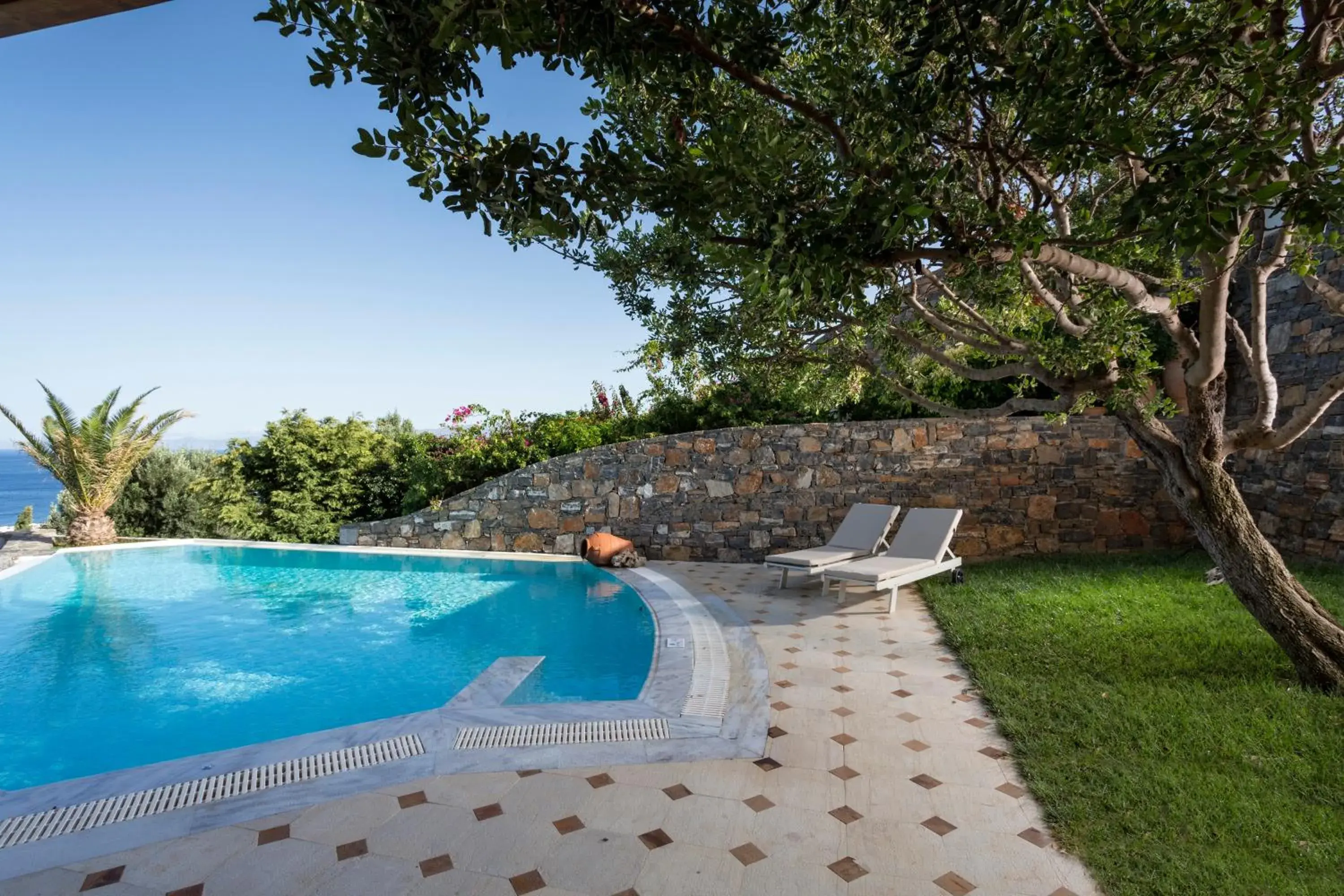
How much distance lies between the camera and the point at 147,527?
14.1m

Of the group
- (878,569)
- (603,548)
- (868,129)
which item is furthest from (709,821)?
(603,548)

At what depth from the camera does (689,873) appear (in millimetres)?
3076

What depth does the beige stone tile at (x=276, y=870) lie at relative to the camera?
9.67ft

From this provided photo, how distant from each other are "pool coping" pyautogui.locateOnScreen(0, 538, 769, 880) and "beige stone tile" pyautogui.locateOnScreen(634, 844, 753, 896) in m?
0.91

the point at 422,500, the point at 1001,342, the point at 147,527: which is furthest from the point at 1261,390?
the point at 147,527

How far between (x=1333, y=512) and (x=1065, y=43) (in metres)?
8.65

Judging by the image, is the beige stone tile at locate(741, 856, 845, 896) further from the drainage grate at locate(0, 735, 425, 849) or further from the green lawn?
the drainage grate at locate(0, 735, 425, 849)

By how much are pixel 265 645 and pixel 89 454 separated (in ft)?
27.7

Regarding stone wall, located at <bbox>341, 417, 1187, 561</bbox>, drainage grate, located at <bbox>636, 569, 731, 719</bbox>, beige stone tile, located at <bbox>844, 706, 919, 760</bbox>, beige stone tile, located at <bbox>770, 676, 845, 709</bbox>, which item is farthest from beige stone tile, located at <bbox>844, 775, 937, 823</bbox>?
stone wall, located at <bbox>341, 417, 1187, 561</bbox>

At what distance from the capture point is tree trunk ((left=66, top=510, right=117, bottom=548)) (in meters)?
12.6

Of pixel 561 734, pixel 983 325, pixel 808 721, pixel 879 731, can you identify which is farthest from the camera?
pixel 983 325

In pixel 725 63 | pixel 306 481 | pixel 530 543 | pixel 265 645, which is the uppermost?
pixel 725 63

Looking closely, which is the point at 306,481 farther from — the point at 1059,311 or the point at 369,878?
the point at 1059,311

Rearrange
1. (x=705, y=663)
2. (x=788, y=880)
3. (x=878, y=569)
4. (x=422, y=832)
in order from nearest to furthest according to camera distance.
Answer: (x=788, y=880) → (x=422, y=832) → (x=705, y=663) → (x=878, y=569)
